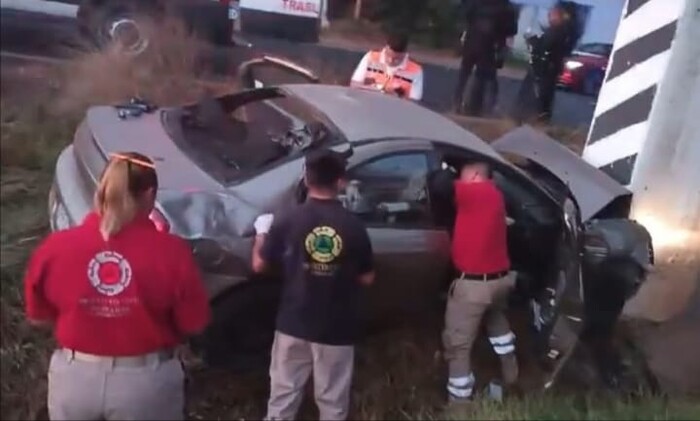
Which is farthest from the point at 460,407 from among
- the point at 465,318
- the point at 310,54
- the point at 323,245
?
the point at 310,54

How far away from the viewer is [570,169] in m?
7.59

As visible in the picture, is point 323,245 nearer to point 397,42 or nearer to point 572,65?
point 397,42

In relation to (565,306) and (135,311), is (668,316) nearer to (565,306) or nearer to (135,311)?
(565,306)

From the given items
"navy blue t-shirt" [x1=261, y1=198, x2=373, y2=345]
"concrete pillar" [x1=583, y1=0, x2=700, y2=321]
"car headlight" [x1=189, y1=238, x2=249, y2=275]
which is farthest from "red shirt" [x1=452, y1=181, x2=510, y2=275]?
"concrete pillar" [x1=583, y1=0, x2=700, y2=321]

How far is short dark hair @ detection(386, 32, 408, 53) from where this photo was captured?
8.64 meters

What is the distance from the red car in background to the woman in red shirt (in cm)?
600

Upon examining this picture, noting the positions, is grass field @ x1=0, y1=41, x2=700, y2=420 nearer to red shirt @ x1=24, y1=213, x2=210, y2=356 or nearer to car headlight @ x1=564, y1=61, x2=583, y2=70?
red shirt @ x1=24, y1=213, x2=210, y2=356

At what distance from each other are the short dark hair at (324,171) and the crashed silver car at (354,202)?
0.72m

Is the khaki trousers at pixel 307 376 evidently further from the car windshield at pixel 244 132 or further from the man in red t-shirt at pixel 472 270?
the car windshield at pixel 244 132

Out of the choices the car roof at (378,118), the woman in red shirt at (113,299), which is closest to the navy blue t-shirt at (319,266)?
the woman in red shirt at (113,299)

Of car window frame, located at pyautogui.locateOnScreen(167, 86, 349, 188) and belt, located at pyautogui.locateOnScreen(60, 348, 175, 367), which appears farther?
car window frame, located at pyautogui.locateOnScreen(167, 86, 349, 188)

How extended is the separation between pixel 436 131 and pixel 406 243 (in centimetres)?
84

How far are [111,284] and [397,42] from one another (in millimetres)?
4924

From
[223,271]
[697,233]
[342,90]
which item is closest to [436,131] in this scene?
[342,90]
